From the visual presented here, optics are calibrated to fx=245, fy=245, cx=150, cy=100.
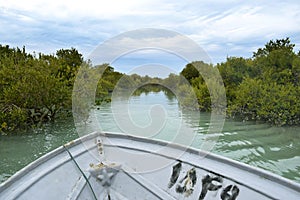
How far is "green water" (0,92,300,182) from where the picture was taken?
9.86 feet

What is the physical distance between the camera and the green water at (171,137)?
3006 millimetres

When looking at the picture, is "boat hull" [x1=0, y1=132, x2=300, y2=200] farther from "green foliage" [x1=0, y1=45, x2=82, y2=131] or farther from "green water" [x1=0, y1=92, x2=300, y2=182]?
"green foliage" [x1=0, y1=45, x2=82, y2=131]

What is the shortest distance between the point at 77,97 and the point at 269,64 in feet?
20.4

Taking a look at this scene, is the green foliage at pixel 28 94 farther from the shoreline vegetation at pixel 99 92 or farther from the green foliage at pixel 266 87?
the green foliage at pixel 266 87

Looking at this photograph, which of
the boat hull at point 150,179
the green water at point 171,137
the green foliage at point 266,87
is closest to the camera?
the boat hull at point 150,179

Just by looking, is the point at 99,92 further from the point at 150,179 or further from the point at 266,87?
the point at 266,87

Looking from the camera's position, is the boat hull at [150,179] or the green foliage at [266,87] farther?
the green foliage at [266,87]

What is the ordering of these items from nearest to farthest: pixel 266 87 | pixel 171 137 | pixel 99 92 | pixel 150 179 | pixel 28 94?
pixel 150 179, pixel 171 137, pixel 28 94, pixel 99 92, pixel 266 87

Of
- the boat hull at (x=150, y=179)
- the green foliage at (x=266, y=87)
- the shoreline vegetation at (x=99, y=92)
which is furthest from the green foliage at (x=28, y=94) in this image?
the boat hull at (x=150, y=179)

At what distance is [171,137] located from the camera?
5.25 meters

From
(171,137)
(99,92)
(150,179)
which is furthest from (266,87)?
(150,179)

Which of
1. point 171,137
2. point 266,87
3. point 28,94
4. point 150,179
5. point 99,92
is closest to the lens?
point 150,179

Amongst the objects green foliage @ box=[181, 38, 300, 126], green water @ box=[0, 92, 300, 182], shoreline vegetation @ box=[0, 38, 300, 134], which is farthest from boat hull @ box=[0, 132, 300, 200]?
green foliage @ box=[181, 38, 300, 126]

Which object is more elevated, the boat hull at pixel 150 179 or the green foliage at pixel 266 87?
the green foliage at pixel 266 87
